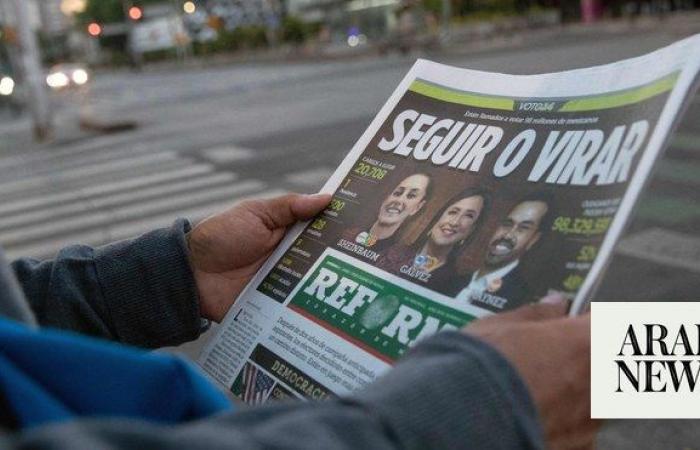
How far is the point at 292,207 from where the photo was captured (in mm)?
1376

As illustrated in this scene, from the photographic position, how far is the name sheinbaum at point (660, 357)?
3.67 feet

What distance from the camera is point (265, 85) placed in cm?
2023

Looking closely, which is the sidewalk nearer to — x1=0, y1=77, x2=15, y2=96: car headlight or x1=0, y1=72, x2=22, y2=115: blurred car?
x1=0, y1=72, x2=22, y2=115: blurred car

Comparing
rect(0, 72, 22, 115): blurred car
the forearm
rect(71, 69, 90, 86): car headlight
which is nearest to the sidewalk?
rect(71, 69, 90, 86): car headlight

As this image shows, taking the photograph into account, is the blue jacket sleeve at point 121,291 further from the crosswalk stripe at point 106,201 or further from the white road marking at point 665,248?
the crosswalk stripe at point 106,201

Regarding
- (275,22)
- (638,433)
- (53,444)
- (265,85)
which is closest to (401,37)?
(265,85)

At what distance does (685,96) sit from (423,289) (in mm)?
388

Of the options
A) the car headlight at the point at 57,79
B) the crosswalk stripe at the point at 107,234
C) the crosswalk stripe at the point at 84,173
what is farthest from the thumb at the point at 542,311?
→ the car headlight at the point at 57,79

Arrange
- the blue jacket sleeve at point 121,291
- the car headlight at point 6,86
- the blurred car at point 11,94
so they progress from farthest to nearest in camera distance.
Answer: the car headlight at point 6,86
the blurred car at point 11,94
the blue jacket sleeve at point 121,291

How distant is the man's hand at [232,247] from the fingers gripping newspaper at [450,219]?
0.18ft

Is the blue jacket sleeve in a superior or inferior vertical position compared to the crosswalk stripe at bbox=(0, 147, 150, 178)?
superior

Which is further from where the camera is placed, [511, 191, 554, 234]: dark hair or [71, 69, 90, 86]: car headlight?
[71, 69, 90, 86]: car headlight

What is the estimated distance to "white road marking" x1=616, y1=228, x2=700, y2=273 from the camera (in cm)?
432

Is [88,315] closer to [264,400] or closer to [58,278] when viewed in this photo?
[58,278]
